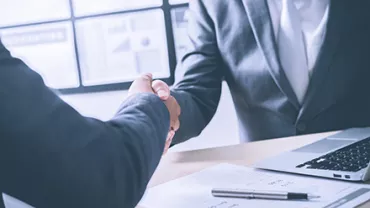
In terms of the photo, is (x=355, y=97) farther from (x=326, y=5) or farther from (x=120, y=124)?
(x=120, y=124)

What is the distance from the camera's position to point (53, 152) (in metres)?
0.51

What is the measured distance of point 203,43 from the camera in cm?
142

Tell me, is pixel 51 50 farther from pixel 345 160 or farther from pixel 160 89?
pixel 345 160

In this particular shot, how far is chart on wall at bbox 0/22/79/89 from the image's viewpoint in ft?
7.43

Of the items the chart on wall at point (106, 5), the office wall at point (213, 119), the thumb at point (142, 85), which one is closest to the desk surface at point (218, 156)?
the thumb at point (142, 85)

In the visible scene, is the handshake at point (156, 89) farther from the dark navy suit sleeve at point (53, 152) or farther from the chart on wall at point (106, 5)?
the chart on wall at point (106, 5)

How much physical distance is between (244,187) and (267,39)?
0.60 meters

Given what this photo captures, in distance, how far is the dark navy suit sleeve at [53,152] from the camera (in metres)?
0.50

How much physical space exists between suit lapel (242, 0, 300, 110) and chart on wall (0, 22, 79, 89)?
3.72ft

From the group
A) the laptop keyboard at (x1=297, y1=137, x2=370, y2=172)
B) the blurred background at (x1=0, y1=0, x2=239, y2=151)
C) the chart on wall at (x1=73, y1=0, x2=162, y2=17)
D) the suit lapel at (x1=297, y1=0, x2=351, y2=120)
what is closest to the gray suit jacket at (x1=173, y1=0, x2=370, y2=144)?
the suit lapel at (x1=297, y1=0, x2=351, y2=120)

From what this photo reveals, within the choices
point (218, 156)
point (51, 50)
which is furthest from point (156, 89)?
point (51, 50)

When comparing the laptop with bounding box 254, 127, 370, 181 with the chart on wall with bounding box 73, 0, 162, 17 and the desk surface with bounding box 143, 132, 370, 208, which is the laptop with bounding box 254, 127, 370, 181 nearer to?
the desk surface with bounding box 143, 132, 370, 208

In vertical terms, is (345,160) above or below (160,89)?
below

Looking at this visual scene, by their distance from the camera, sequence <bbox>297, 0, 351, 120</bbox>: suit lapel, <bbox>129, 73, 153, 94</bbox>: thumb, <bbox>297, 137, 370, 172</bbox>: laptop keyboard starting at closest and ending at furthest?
<bbox>297, 137, 370, 172</bbox>: laptop keyboard → <bbox>129, 73, 153, 94</bbox>: thumb → <bbox>297, 0, 351, 120</bbox>: suit lapel
